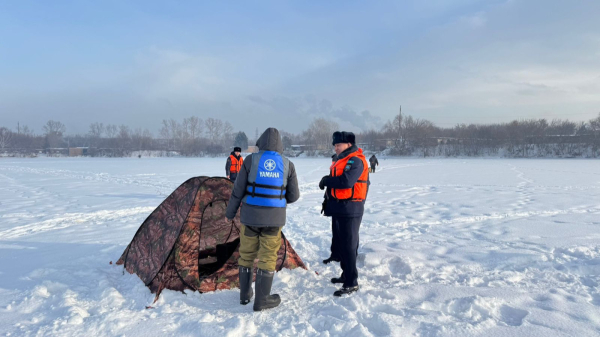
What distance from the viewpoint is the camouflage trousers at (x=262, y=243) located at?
3.45 m

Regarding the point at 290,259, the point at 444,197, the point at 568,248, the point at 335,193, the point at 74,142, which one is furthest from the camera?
the point at 74,142

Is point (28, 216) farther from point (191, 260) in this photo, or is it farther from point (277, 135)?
point (277, 135)

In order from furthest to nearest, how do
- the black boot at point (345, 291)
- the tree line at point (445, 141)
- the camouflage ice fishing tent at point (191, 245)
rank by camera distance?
1. the tree line at point (445, 141)
2. the camouflage ice fishing tent at point (191, 245)
3. the black boot at point (345, 291)

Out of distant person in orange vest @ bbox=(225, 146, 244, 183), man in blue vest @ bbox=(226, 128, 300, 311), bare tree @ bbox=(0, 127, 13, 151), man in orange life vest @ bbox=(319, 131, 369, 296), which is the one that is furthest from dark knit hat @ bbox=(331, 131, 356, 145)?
bare tree @ bbox=(0, 127, 13, 151)

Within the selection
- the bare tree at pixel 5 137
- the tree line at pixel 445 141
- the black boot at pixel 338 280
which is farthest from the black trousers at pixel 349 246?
the bare tree at pixel 5 137

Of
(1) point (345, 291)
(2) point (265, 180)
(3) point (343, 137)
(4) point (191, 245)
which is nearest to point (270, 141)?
(2) point (265, 180)

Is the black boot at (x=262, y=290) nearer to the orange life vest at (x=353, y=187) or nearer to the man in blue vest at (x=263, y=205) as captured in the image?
the man in blue vest at (x=263, y=205)

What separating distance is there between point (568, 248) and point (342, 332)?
14.3 ft

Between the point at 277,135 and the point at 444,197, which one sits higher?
the point at 277,135

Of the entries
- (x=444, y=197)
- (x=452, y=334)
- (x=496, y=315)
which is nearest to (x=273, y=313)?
(x=452, y=334)

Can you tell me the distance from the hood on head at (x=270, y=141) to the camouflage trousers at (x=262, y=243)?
80 cm

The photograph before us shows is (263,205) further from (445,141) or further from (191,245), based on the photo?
(445,141)

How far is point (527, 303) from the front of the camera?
3.48 meters

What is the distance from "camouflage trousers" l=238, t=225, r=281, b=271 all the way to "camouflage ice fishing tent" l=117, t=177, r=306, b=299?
31.8 inches
